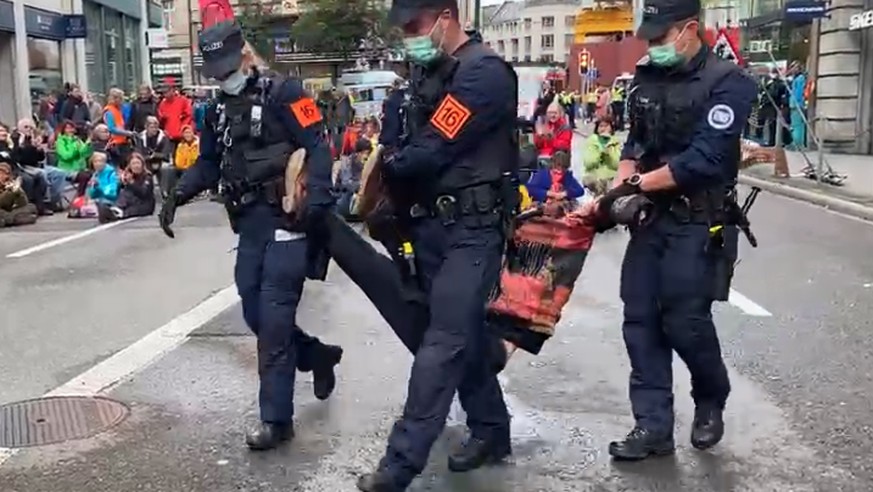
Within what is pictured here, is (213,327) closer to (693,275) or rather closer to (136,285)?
(136,285)

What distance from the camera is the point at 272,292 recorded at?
485cm

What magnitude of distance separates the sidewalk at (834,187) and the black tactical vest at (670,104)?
9.79 meters

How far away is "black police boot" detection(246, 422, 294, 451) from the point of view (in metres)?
4.89

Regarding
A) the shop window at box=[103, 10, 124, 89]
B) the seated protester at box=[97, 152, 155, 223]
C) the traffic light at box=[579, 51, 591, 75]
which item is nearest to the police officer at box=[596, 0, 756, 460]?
the seated protester at box=[97, 152, 155, 223]

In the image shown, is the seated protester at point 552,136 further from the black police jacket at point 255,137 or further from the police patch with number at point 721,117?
the police patch with number at point 721,117

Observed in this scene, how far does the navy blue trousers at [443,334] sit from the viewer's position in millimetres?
4098

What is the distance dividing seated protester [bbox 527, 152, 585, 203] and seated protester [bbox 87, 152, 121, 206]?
20.1 feet

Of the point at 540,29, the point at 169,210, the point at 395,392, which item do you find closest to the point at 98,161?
the point at 169,210

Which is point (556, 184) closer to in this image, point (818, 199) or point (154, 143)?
point (818, 199)

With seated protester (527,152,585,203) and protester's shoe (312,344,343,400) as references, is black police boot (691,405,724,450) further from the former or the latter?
seated protester (527,152,585,203)

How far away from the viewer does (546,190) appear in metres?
12.2

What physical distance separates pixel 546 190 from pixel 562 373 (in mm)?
6178

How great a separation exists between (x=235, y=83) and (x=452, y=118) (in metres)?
1.35

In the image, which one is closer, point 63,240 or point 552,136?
point 63,240
